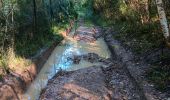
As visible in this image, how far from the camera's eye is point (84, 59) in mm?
17656

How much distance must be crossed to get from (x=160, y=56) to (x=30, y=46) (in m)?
7.94

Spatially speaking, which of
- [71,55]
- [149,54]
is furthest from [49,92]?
[71,55]

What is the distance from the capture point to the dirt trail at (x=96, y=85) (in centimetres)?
1062

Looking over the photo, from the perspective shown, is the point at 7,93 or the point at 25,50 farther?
the point at 25,50

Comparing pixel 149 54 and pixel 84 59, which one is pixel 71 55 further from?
pixel 149 54

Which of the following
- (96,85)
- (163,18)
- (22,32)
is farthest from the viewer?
(22,32)

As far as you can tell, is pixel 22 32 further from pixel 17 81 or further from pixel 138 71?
pixel 138 71

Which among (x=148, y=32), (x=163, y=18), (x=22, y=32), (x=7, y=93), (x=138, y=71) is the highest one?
(x=163, y=18)

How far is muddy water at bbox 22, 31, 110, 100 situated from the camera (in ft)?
44.3

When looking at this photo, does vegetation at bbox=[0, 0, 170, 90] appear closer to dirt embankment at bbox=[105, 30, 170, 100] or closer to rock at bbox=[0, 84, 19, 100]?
dirt embankment at bbox=[105, 30, 170, 100]

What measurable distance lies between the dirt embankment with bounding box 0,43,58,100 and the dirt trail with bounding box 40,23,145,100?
105cm

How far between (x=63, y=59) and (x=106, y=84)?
6.96 m

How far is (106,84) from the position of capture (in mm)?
12070

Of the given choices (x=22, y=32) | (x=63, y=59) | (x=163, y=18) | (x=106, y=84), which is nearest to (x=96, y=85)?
(x=106, y=84)
